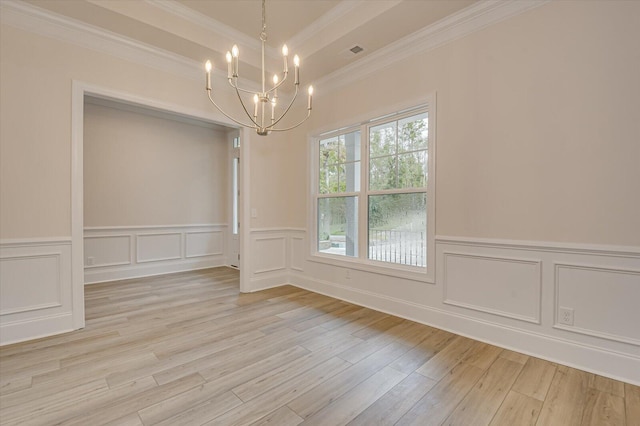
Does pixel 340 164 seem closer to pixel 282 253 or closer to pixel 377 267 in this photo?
pixel 377 267

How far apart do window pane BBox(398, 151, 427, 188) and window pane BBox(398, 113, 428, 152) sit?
0.08 m

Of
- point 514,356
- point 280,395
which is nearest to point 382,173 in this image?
point 514,356

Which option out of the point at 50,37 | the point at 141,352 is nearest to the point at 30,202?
the point at 50,37

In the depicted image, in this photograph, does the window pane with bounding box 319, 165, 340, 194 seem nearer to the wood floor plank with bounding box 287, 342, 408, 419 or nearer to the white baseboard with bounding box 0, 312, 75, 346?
the wood floor plank with bounding box 287, 342, 408, 419

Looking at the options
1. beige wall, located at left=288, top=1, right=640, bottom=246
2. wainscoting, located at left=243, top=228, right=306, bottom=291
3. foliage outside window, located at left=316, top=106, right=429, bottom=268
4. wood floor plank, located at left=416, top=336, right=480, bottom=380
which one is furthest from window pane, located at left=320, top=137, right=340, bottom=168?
wood floor plank, located at left=416, top=336, right=480, bottom=380

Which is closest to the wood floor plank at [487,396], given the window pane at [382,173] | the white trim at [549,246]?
the white trim at [549,246]

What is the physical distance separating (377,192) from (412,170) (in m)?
0.51

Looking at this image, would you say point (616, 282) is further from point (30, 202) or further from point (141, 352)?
point (30, 202)

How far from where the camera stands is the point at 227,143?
6336 millimetres

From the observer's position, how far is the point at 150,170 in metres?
5.40

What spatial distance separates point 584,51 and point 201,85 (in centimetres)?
392

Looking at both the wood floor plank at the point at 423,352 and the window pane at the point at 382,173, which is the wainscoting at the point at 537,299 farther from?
the window pane at the point at 382,173

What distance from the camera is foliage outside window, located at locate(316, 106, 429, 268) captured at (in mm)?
3236

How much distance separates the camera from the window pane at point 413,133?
3.19 metres
